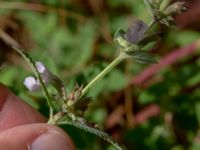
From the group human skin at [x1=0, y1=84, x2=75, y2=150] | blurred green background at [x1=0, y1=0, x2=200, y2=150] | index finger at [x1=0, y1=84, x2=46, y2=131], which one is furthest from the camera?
blurred green background at [x1=0, y1=0, x2=200, y2=150]

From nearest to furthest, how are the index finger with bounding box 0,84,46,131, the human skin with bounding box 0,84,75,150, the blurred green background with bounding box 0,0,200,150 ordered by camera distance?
the human skin with bounding box 0,84,75,150
the index finger with bounding box 0,84,46,131
the blurred green background with bounding box 0,0,200,150

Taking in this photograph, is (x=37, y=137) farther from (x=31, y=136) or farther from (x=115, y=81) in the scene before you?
(x=115, y=81)

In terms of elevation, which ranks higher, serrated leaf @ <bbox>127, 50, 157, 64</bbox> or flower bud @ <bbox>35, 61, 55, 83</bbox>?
flower bud @ <bbox>35, 61, 55, 83</bbox>

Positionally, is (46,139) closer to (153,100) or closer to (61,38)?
(153,100)

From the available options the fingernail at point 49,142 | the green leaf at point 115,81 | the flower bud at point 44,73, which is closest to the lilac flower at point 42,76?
the flower bud at point 44,73

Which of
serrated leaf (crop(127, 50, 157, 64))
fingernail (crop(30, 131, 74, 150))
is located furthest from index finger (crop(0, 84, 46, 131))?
serrated leaf (crop(127, 50, 157, 64))

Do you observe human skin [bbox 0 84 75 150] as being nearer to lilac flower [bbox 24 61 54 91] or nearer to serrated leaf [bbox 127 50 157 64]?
lilac flower [bbox 24 61 54 91]

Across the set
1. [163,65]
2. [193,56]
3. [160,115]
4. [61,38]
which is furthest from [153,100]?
[61,38]
